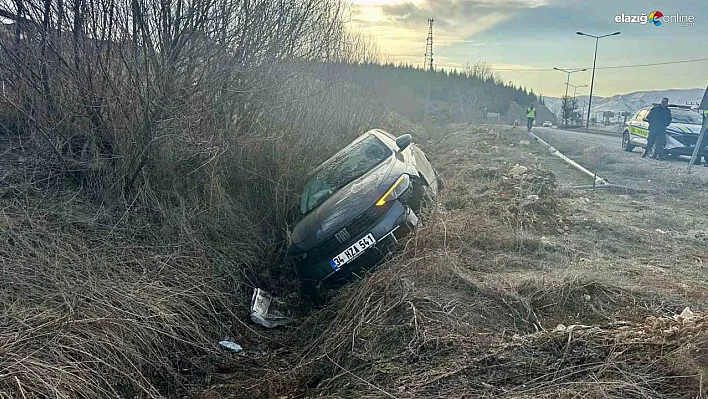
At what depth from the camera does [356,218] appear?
5.26 meters

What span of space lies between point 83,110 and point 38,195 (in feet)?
3.38

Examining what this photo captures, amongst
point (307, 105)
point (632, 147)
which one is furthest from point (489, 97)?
point (307, 105)

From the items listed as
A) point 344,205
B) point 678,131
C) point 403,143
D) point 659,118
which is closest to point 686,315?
point 344,205

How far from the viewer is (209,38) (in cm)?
600

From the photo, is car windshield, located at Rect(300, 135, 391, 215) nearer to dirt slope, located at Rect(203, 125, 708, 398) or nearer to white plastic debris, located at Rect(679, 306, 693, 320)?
dirt slope, located at Rect(203, 125, 708, 398)

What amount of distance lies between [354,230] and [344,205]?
0.43 meters

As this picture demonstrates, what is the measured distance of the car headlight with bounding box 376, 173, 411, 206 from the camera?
5.39m

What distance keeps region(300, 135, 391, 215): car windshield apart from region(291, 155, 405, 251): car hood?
195 mm

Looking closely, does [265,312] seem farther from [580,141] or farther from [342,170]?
[580,141]

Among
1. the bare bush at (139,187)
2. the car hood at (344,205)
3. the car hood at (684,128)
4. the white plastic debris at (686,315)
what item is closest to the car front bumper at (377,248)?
the car hood at (344,205)

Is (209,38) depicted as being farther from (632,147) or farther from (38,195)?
(632,147)

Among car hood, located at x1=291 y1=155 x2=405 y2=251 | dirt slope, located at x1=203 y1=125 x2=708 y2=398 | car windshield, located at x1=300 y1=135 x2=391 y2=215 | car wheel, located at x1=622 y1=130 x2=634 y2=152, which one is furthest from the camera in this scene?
car wheel, located at x1=622 y1=130 x2=634 y2=152

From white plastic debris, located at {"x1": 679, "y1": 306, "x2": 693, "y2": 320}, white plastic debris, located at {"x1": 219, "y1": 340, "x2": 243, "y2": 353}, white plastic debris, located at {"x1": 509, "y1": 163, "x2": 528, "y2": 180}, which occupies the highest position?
white plastic debris, located at {"x1": 509, "y1": 163, "x2": 528, "y2": 180}

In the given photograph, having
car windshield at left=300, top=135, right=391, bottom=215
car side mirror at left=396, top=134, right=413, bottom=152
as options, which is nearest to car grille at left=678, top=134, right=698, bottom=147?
car side mirror at left=396, top=134, right=413, bottom=152
